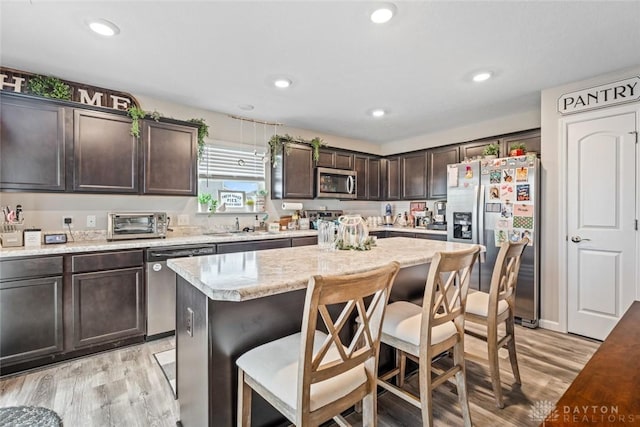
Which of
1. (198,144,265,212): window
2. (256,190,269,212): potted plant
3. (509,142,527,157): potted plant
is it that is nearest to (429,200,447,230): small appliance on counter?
(509,142,527,157): potted plant

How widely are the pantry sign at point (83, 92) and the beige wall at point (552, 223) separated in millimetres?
4466

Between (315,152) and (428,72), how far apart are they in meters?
2.06

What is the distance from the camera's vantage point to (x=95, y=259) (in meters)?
2.61

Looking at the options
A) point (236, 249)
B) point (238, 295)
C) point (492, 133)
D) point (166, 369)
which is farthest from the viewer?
point (492, 133)

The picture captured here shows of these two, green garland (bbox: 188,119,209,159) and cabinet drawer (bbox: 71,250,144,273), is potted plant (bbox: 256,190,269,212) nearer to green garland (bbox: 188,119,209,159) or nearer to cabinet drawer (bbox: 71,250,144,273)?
green garland (bbox: 188,119,209,159)

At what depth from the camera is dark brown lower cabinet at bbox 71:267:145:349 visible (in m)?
2.55

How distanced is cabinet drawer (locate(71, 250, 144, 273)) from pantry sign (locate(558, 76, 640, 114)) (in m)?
4.45

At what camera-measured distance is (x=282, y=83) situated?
3.04m

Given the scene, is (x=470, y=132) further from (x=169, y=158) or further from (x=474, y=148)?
(x=169, y=158)

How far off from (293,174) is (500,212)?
266 cm

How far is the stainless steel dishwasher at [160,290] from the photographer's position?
2873 millimetres

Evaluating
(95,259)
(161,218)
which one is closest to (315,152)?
(161,218)

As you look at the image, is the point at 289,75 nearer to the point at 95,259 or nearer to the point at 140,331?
the point at 95,259

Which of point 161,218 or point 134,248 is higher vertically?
point 161,218
